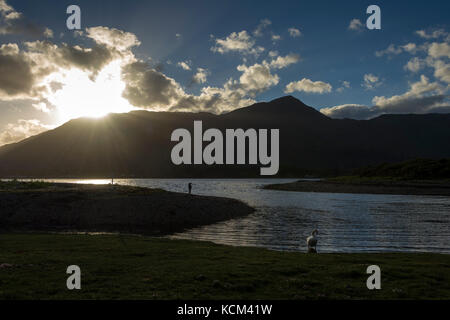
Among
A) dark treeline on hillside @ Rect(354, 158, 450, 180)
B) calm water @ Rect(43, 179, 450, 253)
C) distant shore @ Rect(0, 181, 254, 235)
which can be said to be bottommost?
calm water @ Rect(43, 179, 450, 253)

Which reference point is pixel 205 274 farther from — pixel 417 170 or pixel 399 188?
pixel 417 170

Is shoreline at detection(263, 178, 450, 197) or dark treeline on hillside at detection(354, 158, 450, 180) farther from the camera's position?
dark treeline on hillside at detection(354, 158, 450, 180)

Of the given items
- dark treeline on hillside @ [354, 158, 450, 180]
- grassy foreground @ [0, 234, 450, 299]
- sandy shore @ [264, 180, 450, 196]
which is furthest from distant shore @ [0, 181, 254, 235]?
dark treeline on hillside @ [354, 158, 450, 180]

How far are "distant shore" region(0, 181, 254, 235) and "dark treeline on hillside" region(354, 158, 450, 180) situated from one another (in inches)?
4899

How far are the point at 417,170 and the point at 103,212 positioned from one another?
502ft

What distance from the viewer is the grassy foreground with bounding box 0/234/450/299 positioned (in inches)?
553

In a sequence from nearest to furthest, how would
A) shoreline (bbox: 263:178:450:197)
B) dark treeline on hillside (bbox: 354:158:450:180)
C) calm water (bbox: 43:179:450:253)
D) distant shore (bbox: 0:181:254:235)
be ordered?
calm water (bbox: 43:179:450:253)
distant shore (bbox: 0:181:254:235)
shoreline (bbox: 263:178:450:197)
dark treeline on hillside (bbox: 354:158:450:180)

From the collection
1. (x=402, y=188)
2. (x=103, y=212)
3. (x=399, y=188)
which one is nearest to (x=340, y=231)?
(x=103, y=212)

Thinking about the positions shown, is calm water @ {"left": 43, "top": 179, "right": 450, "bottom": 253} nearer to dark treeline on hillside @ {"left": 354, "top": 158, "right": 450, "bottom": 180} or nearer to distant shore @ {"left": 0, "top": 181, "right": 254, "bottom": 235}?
distant shore @ {"left": 0, "top": 181, "right": 254, "bottom": 235}

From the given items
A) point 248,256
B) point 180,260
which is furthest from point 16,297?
point 248,256

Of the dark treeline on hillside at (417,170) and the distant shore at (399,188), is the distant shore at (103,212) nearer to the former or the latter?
the distant shore at (399,188)

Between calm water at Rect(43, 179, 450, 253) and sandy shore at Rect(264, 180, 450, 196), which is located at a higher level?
sandy shore at Rect(264, 180, 450, 196)

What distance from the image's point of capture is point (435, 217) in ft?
171
